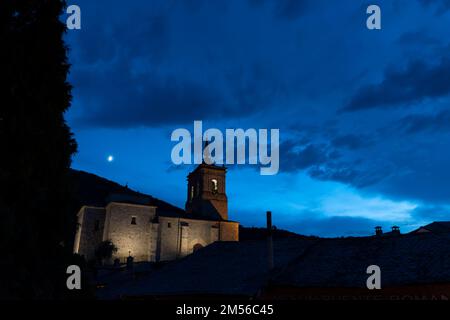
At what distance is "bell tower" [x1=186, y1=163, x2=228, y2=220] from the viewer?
187ft

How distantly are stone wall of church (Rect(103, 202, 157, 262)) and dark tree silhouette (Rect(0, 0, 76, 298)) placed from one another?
40897 millimetres

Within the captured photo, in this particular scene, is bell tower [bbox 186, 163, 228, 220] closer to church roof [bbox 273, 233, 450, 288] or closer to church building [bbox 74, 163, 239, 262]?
church building [bbox 74, 163, 239, 262]

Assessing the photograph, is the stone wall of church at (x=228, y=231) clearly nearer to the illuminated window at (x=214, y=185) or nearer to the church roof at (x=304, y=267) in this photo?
the illuminated window at (x=214, y=185)

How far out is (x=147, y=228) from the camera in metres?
51.4

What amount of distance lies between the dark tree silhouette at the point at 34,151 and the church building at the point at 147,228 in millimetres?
40792

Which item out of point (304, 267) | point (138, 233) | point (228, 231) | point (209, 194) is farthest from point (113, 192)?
point (304, 267)

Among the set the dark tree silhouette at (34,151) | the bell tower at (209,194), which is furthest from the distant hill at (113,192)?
the dark tree silhouette at (34,151)

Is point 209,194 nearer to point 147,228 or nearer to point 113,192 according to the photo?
point 147,228

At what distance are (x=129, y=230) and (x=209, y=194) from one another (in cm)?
1322

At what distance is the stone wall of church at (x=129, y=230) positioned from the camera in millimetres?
49344

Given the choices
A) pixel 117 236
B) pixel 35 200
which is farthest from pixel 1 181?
pixel 117 236
